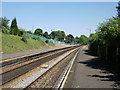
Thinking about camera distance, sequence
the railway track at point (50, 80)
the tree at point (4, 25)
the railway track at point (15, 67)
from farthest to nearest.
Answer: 1. the tree at point (4, 25)
2. the railway track at point (15, 67)
3. the railway track at point (50, 80)

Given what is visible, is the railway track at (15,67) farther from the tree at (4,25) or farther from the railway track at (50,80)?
the tree at (4,25)

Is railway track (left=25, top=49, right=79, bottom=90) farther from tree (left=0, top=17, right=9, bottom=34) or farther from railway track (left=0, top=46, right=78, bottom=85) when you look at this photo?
tree (left=0, top=17, right=9, bottom=34)

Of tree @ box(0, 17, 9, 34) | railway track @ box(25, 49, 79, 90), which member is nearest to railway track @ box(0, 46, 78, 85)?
railway track @ box(25, 49, 79, 90)

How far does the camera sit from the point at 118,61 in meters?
17.4

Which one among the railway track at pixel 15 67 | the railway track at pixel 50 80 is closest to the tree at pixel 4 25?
the railway track at pixel 15 67

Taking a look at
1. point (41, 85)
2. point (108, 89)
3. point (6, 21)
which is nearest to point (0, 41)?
point (41, 85)

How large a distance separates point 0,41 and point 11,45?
254 cm

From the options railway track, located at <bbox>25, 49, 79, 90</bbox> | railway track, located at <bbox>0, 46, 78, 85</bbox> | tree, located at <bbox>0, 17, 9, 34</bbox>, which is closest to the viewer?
railway track, located at <bbox>25, 49, 79, 90</bbox>

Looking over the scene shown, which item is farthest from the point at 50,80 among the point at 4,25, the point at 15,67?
the point at 4,25

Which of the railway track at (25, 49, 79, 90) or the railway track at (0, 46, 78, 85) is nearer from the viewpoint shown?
the railway track at (25, 49, 79, 90)

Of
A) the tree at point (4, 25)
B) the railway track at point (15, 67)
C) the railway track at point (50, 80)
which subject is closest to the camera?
the railway track at point (50, 80)

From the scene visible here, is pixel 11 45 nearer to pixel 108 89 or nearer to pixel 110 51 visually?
pixel 110 51

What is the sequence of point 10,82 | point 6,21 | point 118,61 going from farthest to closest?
point 6,21 → point 118,61 → point 10,82

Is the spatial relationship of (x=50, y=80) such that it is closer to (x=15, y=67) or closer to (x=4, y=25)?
(x=15, y=67)
